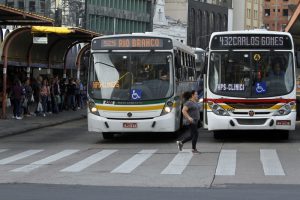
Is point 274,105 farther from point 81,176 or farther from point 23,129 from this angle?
point 23,129

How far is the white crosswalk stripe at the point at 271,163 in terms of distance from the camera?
564 inches

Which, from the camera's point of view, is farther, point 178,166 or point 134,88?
point 134,88

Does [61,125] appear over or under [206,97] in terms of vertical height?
under

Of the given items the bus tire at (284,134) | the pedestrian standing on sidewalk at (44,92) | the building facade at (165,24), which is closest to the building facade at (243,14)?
the building facade at (165,24)

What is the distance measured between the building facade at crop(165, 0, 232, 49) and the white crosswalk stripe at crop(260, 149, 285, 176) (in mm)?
116548

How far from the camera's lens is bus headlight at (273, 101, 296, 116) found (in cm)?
2005

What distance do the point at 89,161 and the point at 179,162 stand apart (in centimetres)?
205

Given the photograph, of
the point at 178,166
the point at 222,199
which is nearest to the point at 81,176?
the point at 178,166

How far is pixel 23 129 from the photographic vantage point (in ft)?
88.0

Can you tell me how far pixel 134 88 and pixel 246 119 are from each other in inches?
129

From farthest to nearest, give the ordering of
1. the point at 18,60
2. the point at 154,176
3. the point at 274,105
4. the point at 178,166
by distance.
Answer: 1. the point at 18,60
2. the point at 274,105
3. the point at 178,166
4. the point at 154,176

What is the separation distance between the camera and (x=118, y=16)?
349 feet

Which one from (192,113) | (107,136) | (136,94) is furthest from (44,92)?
(192,113)

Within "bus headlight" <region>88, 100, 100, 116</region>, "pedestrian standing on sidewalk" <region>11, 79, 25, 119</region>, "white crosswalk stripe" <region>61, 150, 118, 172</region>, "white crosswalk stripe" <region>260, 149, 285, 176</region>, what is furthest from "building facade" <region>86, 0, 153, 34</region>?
"white crosswalk stripe" <region>260, 149, 285, 176</region>
